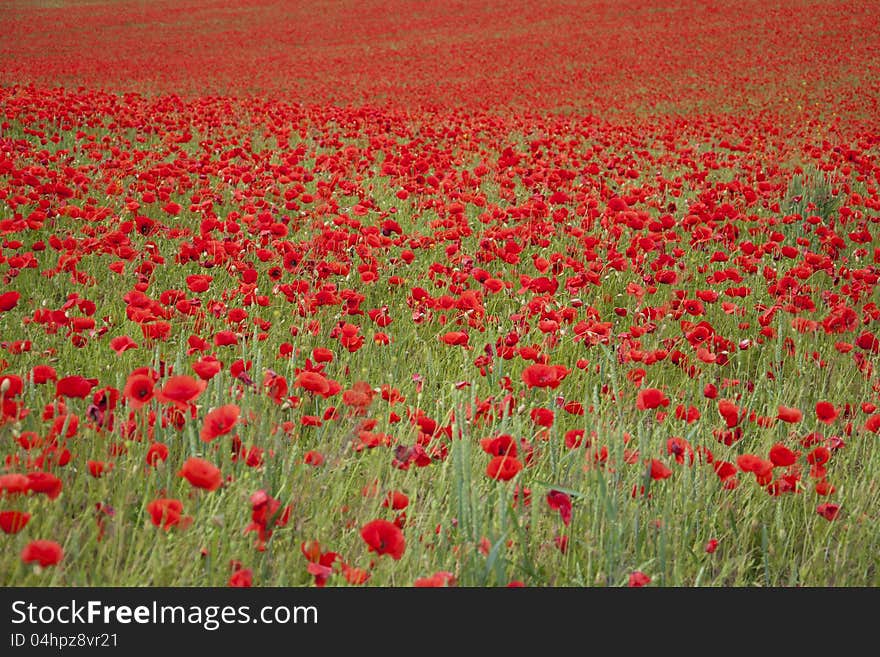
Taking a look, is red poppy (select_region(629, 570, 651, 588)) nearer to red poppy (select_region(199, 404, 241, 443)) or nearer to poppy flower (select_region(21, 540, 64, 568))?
red poppy (select_region(199, 404, 241, 443))

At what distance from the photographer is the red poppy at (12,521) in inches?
47.0

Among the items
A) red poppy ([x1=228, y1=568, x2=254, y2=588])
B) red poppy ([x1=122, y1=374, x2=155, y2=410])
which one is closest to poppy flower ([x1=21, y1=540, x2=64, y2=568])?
red poppy ([x1=228, y1=568, x2=254, y2=588])

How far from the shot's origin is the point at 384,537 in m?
1.22

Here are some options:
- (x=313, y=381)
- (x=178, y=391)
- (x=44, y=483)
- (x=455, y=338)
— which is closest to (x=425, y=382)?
(x=455, y=338)

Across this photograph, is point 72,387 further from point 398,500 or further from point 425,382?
point 425,382

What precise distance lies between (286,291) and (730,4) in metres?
34.8

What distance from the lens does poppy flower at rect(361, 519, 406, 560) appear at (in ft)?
3.91

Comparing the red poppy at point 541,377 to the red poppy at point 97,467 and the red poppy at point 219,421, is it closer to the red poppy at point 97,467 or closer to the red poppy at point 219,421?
the red poppy at point 219,421

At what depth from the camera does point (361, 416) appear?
6.23 ft

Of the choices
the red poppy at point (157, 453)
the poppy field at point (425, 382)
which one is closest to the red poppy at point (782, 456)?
the poppy field at point (425, 382)
